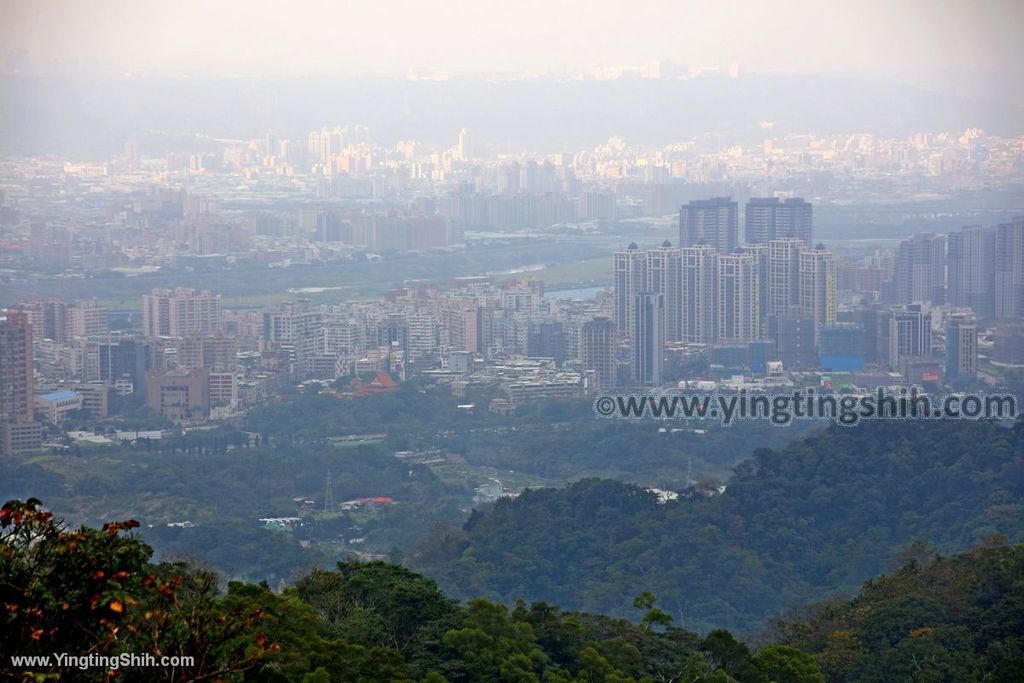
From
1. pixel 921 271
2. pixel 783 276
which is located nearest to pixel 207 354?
pixel 783 276

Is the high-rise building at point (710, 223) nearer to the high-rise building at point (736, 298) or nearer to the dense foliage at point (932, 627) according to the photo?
the high-rise building at point (736, 298)

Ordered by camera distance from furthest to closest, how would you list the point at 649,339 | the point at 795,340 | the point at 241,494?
the point at 795,340 → the point at 649,339 → the point at 241,494

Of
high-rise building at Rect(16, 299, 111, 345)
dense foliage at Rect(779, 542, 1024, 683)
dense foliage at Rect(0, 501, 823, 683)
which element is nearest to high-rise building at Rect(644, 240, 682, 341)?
high-rise building at Rect(16, 299, 111, 345)

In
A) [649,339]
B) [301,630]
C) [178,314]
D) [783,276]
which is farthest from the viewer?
[783,276]

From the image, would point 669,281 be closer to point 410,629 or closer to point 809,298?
point 809,298

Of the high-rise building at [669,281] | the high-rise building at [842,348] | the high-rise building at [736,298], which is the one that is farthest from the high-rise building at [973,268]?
the high-rise building at [669,281]

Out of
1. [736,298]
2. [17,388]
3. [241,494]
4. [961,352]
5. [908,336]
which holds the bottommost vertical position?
[241,494]
